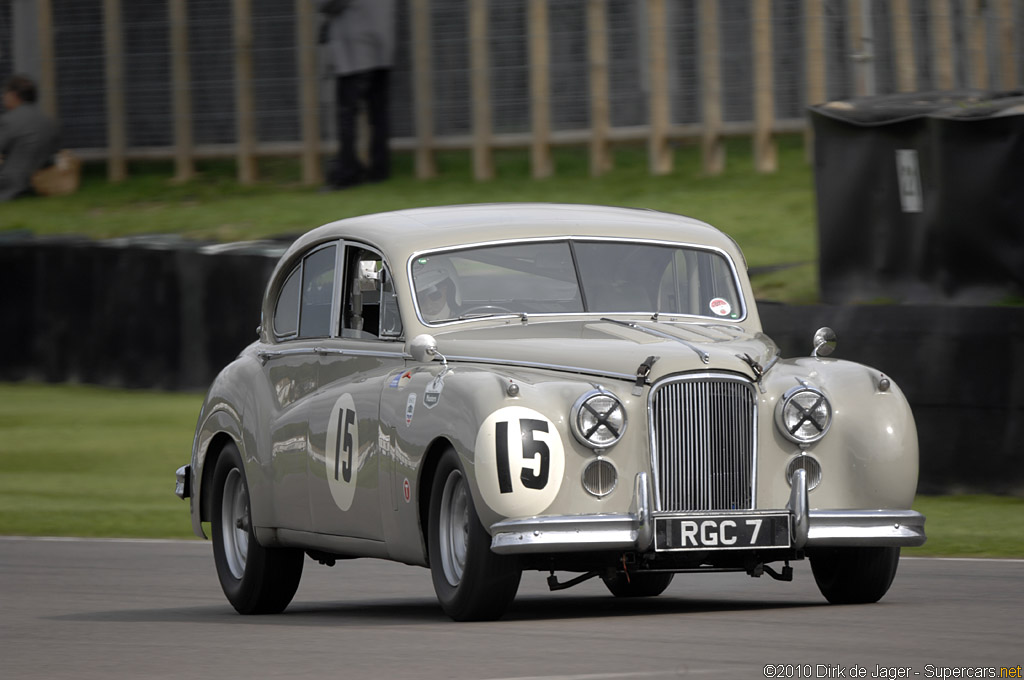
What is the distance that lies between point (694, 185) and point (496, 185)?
2919 mm

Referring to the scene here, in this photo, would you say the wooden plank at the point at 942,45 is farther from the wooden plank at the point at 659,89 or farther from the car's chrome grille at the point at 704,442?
the car's chrome grille at the point at 704,442

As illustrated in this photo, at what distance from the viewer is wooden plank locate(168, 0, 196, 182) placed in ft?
91.5

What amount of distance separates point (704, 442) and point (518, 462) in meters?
0.77

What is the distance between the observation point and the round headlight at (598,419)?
25.7ft

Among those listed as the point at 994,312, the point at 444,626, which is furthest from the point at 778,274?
the point at 444,626

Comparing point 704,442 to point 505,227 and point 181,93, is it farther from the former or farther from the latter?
point 181,93

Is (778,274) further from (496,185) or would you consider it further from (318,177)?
(318,177)

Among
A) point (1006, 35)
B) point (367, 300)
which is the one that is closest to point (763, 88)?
point (1006, 35)

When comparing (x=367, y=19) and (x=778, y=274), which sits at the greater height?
(x=367, y=19)

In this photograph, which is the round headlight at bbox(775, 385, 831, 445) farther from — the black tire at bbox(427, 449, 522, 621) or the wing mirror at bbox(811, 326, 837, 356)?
the black tire at bbox(427, 449, 522, 621)

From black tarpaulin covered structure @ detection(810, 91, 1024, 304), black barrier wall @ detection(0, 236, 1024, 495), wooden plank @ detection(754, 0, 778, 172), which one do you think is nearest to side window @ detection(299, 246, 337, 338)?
black tarpaulin covered structure @ detection(810, 91, 1024, 304)

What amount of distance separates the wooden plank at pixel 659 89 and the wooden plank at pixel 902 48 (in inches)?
107

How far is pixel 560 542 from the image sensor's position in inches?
303

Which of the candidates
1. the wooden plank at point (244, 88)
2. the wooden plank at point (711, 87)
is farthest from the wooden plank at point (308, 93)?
the wooden plank at point (711, 87)
